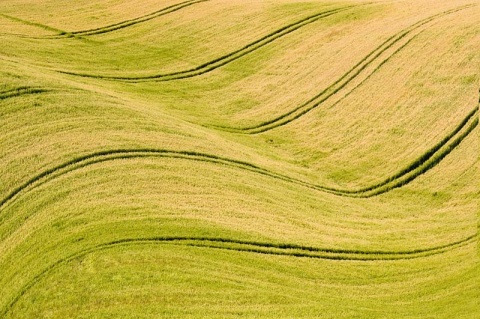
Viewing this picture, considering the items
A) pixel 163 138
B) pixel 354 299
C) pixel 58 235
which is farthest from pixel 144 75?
pixel 354 299

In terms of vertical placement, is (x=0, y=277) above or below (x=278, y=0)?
below

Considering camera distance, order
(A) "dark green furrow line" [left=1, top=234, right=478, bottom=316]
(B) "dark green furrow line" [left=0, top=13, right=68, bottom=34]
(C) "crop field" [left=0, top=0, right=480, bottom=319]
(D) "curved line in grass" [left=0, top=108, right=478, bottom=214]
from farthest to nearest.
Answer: (B) "dark green furrow line" [left=0, top=13, right=68, bottom=34]
(D) "curved line in grass" [left=0, top=108, right=478, bottom=214]
(A) "dark green furrow line" [left=1, top=234, right=478, bottom=316]
(C) "crop field" [left=0, top=0, right=480, bottom=319]

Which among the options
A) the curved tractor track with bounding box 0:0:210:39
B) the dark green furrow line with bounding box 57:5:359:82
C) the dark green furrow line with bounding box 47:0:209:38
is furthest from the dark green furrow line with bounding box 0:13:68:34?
the dark green furrow line with bounding box 57:5:359:82

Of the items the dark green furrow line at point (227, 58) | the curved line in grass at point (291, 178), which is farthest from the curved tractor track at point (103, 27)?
the curved line in grass at point (291, 178)

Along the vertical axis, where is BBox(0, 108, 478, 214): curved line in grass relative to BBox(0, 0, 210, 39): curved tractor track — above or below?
below

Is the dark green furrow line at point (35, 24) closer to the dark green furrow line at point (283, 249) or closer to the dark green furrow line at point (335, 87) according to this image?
the dark green furrow line at point (335, 87)

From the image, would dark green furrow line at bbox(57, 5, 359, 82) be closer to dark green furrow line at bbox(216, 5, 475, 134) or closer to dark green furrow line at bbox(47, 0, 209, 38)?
dark green furrow line at bbox(216, 5, 475, 134)

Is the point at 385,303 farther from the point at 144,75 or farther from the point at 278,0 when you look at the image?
the point at 278,0
